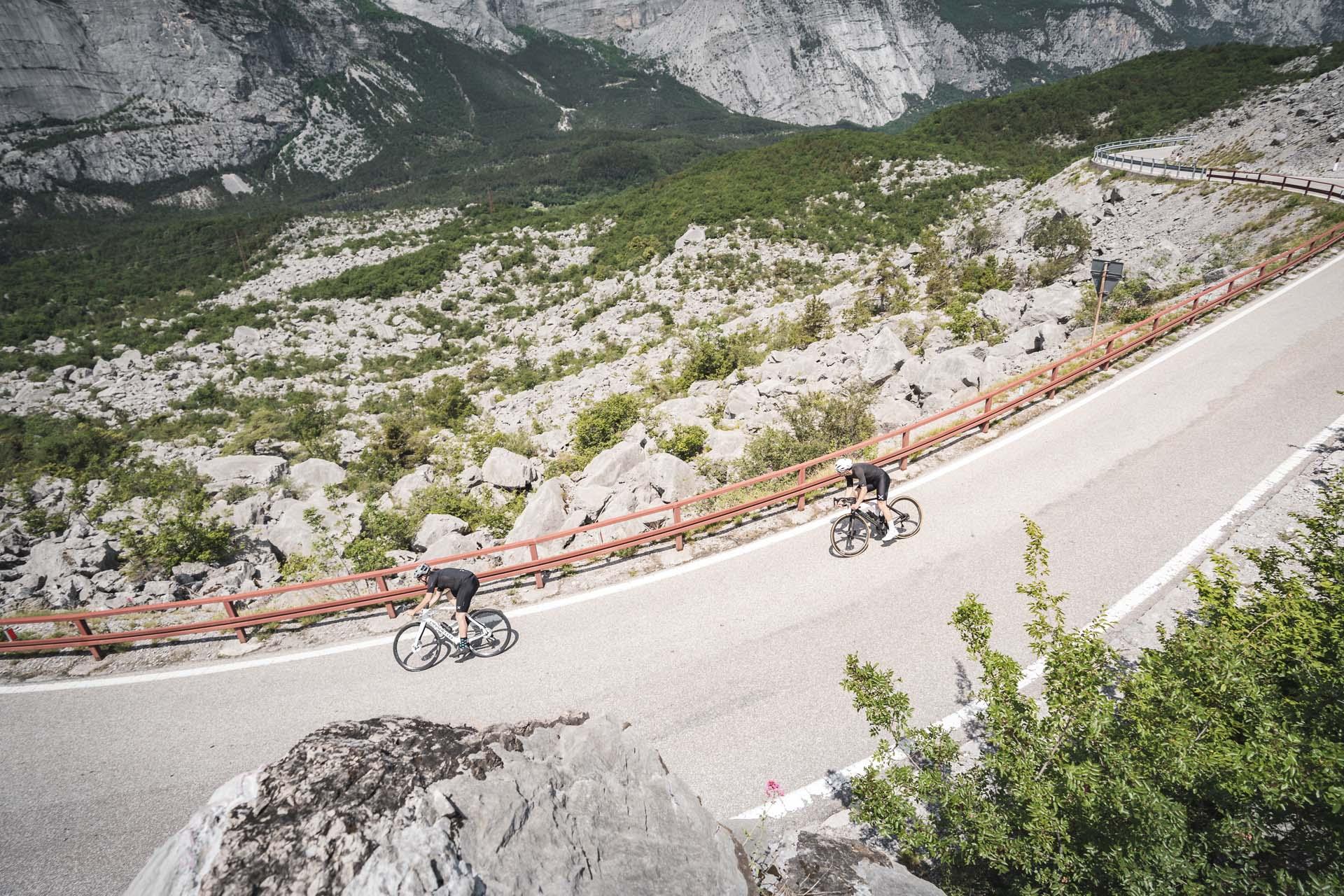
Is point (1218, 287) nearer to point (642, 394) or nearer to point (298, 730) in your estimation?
point (642, 394)

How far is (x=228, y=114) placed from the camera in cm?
12356

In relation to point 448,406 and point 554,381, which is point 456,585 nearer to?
point 448,406

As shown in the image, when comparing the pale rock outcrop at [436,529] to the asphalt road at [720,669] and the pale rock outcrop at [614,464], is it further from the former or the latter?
the asphalt road at [720,669]

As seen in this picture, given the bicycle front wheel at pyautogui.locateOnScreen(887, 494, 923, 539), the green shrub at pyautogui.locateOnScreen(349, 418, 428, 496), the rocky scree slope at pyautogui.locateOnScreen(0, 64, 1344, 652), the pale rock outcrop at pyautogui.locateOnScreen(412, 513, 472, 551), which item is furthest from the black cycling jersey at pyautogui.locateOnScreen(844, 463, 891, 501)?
the green shrub at pyautogui.locateOnScreen(349, 418, 428, 496)

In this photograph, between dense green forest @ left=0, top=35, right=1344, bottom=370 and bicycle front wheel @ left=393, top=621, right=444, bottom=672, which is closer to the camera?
bicycle front wheel @ left=393, top=621, right=444, bottom=672

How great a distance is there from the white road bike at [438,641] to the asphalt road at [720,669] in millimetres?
213

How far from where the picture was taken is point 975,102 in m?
72.8

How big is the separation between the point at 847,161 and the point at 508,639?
60.8 meters

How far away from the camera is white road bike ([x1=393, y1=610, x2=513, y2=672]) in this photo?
759 centimetres

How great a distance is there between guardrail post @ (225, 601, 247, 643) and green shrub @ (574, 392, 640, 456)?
8.52 m

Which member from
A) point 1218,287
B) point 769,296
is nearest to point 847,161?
point 769,296

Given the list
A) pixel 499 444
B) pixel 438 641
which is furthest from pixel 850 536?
pixel 499 444

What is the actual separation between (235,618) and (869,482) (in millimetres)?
10245

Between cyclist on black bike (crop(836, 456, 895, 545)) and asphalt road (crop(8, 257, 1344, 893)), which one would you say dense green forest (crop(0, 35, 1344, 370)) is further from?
cyclist on black bike (crop(836, 456, 895, 545))
